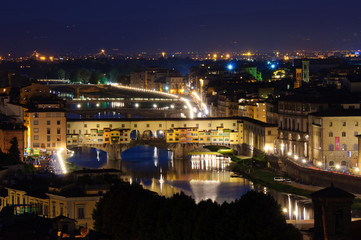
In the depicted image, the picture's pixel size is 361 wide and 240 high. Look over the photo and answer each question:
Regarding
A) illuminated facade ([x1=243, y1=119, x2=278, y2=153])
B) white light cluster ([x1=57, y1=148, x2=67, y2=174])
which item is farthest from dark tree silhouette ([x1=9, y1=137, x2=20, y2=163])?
illuminated facade ([x1=243, y1=119, x2=278, y2=153])

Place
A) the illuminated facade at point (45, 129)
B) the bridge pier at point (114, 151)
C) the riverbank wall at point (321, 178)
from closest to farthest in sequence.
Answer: the riverbank wall at point (321, 178), the bridge pier at point (114, 151), the illuminated facade at point (45, 129)

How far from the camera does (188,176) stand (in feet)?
93.8

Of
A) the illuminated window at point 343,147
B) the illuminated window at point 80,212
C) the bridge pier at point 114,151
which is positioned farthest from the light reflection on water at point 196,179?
the illuminated window at point 80,212

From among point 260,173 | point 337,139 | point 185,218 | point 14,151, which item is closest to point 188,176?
point 260,173

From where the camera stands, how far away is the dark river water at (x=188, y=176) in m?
23.4

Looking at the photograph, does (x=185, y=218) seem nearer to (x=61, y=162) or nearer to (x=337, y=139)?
(x=337, y=139)

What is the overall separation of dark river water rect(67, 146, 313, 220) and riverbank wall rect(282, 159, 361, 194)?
1.03m

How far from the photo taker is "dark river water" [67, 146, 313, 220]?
23436 millimetres

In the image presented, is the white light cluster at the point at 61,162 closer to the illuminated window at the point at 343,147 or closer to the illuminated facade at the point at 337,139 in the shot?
the illuminated facade at the point at 337,139

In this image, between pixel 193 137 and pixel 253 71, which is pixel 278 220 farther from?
pixel 253 71

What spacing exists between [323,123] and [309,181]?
2.37 metres

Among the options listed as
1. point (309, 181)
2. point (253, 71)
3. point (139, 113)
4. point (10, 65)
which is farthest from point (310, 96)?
point (10, 65)

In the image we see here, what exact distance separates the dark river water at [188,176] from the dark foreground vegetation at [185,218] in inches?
223

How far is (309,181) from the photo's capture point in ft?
83.9
